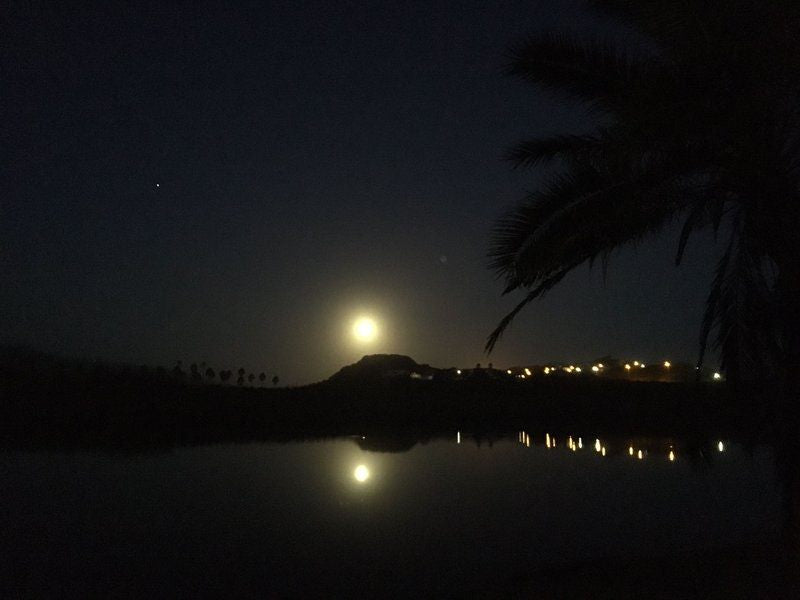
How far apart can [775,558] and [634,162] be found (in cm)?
405

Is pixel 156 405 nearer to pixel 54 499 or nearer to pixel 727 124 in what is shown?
pixel 54 499

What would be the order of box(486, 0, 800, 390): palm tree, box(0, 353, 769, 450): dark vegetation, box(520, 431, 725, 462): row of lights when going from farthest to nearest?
box(0, 353, 769, 450): dark vegetation → box(520, 431, 725, 462): row of lights → box(486, 0, 800, 390): palm tree

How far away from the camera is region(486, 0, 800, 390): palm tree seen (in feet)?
20.9

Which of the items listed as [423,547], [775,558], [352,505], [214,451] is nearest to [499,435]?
[214,451]

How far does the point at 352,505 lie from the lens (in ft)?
38.0

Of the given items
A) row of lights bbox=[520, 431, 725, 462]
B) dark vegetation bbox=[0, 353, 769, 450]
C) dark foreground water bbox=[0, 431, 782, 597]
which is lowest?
dark foreground water bbox=[0, 431, 782, 597]

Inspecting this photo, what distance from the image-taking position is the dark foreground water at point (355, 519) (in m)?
7.79

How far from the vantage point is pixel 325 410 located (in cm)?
2723

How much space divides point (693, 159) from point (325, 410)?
21.7 m

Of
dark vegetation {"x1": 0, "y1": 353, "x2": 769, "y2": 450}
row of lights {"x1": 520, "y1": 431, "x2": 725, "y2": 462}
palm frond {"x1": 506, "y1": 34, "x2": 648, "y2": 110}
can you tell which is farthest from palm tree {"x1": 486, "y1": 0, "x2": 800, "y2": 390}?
dark vegetation {"x1": 0, "y1": 353, "x2": 769, "y2": 450}

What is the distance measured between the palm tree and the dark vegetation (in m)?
12.7

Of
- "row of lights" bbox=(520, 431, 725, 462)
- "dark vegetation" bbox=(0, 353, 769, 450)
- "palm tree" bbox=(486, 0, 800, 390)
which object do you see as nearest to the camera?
"palm tree" bbox=(486, 0, 800, 390)

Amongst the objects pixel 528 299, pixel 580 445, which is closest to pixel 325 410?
pixel 580 445

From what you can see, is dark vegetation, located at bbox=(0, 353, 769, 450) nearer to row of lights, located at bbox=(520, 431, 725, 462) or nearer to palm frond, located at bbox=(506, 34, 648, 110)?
row of lights, located at bbox=(520, 431, 725, 462)
